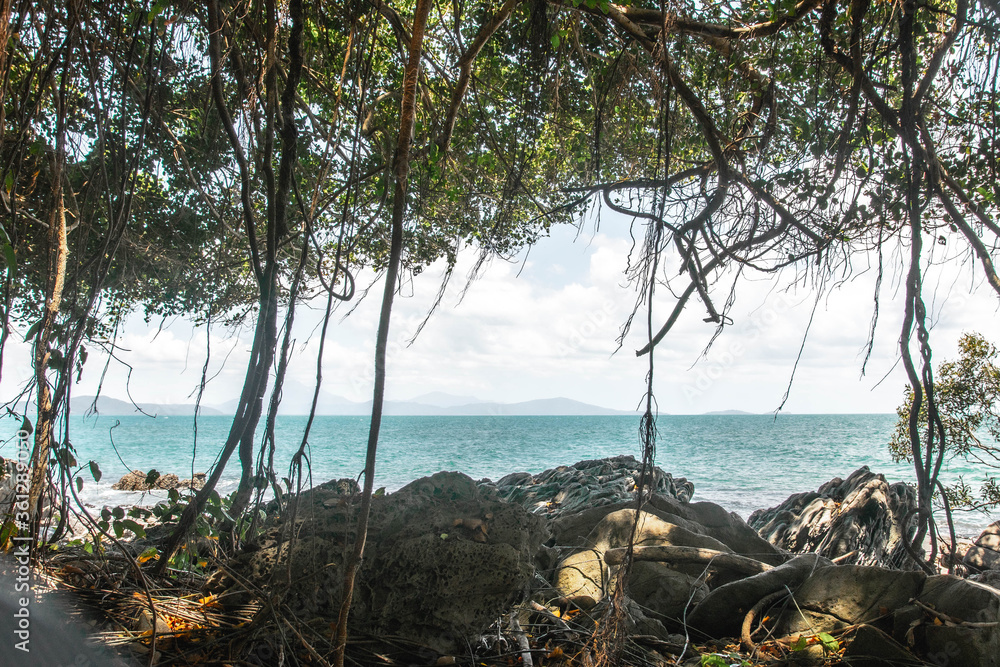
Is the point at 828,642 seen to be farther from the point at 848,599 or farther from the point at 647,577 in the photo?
the point at 647,577

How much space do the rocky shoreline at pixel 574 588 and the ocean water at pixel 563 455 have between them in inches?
351

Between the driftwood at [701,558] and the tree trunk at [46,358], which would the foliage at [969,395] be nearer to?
the driftwood at [701,558]

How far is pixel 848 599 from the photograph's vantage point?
2.52 metres

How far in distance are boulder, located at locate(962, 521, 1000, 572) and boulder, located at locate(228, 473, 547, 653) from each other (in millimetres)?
4937

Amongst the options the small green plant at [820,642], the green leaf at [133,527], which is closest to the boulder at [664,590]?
the small green plant at [820,642]

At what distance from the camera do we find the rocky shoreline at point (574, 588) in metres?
1.98

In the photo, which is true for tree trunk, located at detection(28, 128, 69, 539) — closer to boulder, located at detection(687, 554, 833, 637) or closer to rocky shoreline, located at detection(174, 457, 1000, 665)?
rocky shoreline, located at detection(174, 457, 1000, 665)

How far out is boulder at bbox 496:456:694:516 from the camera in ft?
20.6

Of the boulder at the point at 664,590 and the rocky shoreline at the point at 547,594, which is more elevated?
the rocky shoreline at the point at 547,594

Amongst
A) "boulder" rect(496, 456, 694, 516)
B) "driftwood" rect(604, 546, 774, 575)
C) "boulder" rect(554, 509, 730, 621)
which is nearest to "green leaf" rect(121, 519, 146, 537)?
"boulder" rect(554, 509, 730, 621)

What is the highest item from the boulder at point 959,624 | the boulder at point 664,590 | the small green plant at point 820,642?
the boulder at point 959,624

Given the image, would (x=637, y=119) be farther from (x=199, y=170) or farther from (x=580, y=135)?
(x=199, y=170)

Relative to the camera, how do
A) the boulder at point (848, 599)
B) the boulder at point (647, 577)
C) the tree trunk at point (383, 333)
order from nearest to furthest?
the tree trunk at point (383, 333) → the boulder at point (848, 599) → the boulder at point (647, 577)

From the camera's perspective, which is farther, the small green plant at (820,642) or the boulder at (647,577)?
the boulder at (647,577)
